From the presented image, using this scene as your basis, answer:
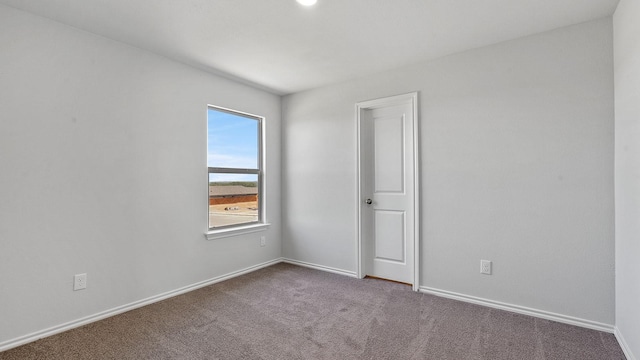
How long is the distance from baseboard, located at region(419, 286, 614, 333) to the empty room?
0.05 feet

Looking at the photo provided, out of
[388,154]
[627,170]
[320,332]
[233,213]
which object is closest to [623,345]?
[627,170]

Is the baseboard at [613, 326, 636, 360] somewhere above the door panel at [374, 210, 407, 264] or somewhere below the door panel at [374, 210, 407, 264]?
below

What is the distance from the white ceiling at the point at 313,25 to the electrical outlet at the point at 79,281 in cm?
196

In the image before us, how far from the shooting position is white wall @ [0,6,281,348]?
210cm

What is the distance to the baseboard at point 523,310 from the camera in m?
2.27

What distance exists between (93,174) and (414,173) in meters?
2.88

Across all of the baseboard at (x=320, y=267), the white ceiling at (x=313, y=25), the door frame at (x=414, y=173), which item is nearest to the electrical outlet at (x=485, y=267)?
the door frame at (x=414, y=173)

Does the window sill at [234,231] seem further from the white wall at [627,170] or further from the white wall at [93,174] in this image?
the white wall at [627,170]

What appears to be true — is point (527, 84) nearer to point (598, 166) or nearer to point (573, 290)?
point (598, 166)

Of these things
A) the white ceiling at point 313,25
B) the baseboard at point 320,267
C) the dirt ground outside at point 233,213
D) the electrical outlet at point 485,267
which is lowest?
the baseboard at point 320,267

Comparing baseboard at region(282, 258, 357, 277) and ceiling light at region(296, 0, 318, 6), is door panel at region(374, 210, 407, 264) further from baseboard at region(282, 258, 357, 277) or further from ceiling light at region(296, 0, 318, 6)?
ceiling light at region(296, 0, 318, 6)

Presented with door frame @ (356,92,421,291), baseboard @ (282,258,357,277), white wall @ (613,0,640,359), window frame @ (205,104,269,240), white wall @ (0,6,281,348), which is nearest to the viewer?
white wall @ (613,0,640,359)

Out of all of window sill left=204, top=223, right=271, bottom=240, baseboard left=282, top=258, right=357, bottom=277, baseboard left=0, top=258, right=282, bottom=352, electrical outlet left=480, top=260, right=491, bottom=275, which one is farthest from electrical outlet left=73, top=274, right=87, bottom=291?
A: electrical outlet left=480, top=260, right=491, bottom=275

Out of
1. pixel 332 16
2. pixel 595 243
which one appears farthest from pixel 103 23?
pixel 595 243
